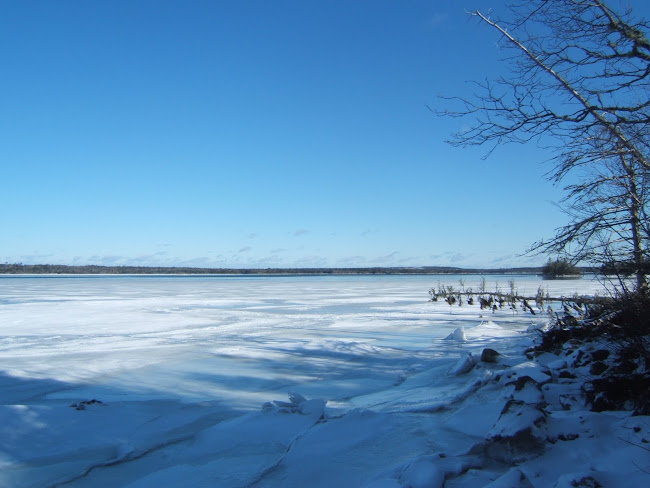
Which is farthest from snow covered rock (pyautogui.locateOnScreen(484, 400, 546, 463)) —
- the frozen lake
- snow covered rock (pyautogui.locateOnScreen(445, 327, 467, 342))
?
snow covered rock (pyautogui.locateOnScreen(445, 327, 467, 342))

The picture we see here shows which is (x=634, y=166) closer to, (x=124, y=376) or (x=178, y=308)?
(x=124, y=376)

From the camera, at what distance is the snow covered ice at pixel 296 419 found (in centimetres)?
297

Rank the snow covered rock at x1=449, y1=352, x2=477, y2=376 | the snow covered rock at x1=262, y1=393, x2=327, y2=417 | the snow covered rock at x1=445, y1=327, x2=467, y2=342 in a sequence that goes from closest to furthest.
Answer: the snow covered rock at x1=262, y1=393, x2=327, y2=417
the snow covered rock at x1=449, y1=352, x2=477, y2=376
the snow covered rock at x1=445, y1=327, x2=467, y2=342

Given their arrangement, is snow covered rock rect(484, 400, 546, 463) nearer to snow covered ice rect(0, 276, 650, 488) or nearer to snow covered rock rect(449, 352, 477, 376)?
snow covered ice rect(0, 276, 650, 488)

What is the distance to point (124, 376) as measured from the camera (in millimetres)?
5789

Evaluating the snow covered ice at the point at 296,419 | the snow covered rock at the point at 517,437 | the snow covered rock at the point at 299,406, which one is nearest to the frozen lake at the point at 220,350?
the snow covered ice at the point at 296,419

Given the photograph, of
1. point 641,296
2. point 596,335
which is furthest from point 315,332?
point 641,296

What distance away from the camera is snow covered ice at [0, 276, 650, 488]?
297 cm

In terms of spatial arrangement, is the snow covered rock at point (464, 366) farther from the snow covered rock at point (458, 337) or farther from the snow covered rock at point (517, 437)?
the snow covered rock at point (458, 337)

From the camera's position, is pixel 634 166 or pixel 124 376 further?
pixel 124 376

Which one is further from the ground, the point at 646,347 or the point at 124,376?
the point at 646,347

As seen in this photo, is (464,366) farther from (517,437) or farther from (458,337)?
(458,337)

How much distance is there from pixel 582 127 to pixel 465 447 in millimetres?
3051

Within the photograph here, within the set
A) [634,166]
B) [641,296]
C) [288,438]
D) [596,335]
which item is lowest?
[288,438]
